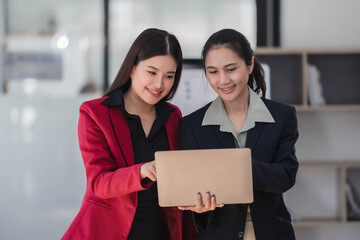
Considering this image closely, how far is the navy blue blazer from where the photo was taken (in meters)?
1.33

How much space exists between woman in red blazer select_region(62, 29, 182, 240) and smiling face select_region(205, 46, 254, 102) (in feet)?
0.45

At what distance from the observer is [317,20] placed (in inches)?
125

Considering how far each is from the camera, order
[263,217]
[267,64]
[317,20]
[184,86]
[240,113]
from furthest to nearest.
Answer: [317,20] → [267,64] → [184,86] → [240,113] → [263,217]

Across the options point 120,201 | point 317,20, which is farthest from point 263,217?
point 317,20

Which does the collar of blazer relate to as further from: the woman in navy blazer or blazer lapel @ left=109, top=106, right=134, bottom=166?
the woman in navy blazer

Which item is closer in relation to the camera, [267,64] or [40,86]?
[267,64]

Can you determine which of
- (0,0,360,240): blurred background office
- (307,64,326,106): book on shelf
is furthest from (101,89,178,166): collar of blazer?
(0,0,360,240): blurred background office

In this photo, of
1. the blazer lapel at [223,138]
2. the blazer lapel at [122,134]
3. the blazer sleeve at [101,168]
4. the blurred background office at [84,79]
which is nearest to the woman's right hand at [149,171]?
the blazer sleeve at [101,168]

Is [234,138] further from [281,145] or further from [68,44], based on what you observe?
[68,44]

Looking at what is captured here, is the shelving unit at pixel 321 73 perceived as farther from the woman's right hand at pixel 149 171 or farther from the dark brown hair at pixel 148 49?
the woman's right hand at pixel 149 171

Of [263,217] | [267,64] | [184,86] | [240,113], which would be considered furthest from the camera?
[267,64]

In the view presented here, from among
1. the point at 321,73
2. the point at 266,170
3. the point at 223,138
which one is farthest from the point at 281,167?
the point at 321,73

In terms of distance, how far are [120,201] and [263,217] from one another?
17.8 inches

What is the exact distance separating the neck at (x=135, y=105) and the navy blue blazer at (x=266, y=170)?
0.59 ft
